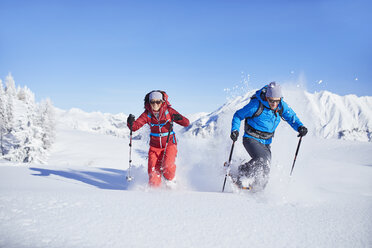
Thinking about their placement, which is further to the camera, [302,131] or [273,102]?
[302,131]

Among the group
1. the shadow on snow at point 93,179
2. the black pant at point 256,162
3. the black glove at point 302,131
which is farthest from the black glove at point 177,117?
the black glove at point 302,131

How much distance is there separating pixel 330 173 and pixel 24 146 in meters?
30.7

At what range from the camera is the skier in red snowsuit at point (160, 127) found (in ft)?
18.1

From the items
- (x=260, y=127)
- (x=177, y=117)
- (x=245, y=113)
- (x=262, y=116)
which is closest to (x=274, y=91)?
(x=262, y=116)

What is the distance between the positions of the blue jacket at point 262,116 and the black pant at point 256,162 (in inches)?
8.0

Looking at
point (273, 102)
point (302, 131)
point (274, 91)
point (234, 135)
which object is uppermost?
point (274, 91)

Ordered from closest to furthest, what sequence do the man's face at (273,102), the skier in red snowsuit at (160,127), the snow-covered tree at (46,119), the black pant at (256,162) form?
the black pant at (256,162)
the man's face at (273,102)
the skier in red snowsuit at (160,127)
the snow-covered tree at (46,119)

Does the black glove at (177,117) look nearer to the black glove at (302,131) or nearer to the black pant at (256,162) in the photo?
the black pant at (256,162)

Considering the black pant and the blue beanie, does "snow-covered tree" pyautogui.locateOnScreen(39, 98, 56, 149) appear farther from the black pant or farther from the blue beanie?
the blue beanie

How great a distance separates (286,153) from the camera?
24.6ft

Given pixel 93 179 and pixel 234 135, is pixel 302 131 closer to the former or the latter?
pixel 234 135

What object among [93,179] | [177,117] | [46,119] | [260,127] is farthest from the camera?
[46,119]

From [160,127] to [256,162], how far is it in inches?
90.3

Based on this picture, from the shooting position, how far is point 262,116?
5.21m
